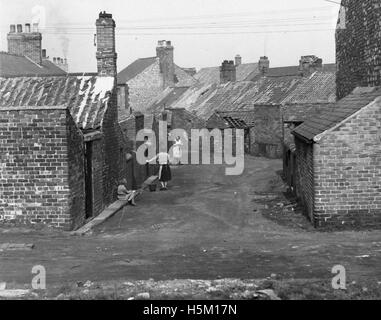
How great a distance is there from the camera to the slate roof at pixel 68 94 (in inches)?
662

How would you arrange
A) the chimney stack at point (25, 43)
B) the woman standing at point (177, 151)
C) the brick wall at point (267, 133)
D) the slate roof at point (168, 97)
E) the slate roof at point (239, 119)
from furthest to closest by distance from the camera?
the slate roof at point (168, 97) < the chimney stack at point (25, 43) < the slate roof at point (239, 119) < the brick wall at point (267, 133) < the woman standing at point (177, 151)

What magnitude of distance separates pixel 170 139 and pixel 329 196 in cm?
2261

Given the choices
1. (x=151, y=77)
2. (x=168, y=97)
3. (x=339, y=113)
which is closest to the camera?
(x=339, y=113)

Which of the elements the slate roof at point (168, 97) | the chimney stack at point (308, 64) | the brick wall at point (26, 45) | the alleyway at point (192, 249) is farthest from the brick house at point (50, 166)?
the slate roof at point (168, 97)


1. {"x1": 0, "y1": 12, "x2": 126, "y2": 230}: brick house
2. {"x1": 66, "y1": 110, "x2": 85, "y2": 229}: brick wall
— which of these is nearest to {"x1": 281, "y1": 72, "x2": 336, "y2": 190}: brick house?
{"x1": 0, "y1": 12, "x2": 126, "y2": 230}: brick house

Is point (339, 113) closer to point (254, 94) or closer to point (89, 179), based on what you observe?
point (89, 179)

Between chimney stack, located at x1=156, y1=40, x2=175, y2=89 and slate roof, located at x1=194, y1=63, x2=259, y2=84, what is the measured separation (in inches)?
247

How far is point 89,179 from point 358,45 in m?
9.11

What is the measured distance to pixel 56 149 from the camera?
1312 cm

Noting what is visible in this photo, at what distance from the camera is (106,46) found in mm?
18906

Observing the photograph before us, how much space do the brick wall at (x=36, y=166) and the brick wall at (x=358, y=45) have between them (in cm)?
851

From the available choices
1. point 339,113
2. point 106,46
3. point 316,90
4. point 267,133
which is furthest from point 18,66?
point 339,113

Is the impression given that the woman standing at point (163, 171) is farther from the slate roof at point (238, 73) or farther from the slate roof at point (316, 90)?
the slate roof at point (238, 73)

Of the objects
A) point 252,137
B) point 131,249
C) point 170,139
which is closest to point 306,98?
point 252,137
